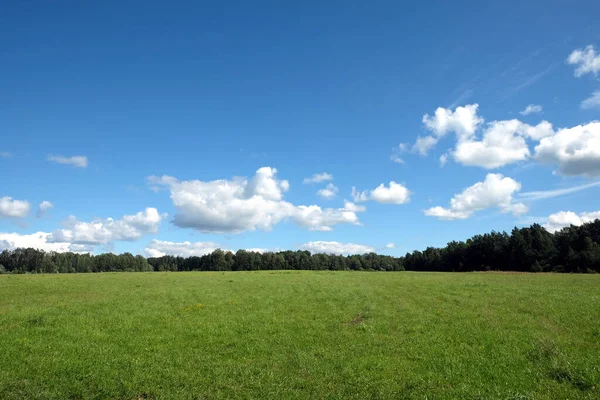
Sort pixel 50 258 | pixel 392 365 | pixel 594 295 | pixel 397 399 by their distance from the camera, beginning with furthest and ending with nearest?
pixel 50 258
pixel 594 295
pixel 392 365
pixel 397 399

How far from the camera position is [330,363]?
701 inches

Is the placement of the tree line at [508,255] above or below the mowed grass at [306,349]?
above

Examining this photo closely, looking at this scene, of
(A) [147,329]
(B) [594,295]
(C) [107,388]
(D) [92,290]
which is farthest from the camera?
(D) [92,290]

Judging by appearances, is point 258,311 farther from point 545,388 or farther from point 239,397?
point 545,388

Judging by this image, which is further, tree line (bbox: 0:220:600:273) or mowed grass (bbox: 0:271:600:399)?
tree line (bbox: 0:220:600:273)

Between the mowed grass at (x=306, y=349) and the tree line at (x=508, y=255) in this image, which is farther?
the tree line at (x=508, y=255)

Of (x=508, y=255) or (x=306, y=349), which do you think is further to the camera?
(x=508, y=255)

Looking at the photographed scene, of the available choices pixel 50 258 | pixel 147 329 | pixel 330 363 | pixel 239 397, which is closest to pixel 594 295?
pixel 330 363

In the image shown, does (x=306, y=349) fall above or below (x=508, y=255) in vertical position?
below

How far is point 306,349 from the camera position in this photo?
2003cm

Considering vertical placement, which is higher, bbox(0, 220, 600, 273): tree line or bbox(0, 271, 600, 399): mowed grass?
bbox(0, 220, 600, 273): tree line

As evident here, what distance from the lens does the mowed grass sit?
14852 millimetres

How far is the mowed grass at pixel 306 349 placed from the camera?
48.7ft

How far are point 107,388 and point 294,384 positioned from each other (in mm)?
7480
